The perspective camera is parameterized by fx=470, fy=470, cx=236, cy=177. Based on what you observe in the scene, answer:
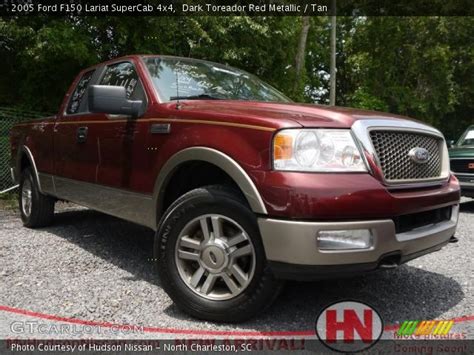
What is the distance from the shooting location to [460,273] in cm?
419

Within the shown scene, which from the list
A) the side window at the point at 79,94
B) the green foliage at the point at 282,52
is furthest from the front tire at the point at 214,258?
the green foliage at the point at 282,52

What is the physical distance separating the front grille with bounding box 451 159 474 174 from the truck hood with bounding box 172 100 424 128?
225 inches

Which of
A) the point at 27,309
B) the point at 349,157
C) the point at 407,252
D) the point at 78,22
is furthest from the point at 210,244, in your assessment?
the point at 78,22

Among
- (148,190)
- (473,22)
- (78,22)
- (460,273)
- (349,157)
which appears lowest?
(460,273)

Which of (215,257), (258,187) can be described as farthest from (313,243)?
(215,257)

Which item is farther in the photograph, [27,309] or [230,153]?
[27,309]

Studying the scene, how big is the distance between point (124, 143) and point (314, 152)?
68.6 inches

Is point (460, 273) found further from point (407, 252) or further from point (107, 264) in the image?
point (107, 264)

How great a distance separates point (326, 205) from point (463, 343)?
120 centimetres

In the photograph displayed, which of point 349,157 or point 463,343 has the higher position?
point 349,157

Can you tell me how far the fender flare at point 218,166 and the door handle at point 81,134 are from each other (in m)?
1.32

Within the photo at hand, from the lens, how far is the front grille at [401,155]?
2.84 metres

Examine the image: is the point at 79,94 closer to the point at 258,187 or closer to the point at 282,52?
the point at 258,187

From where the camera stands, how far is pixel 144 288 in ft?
12.0
